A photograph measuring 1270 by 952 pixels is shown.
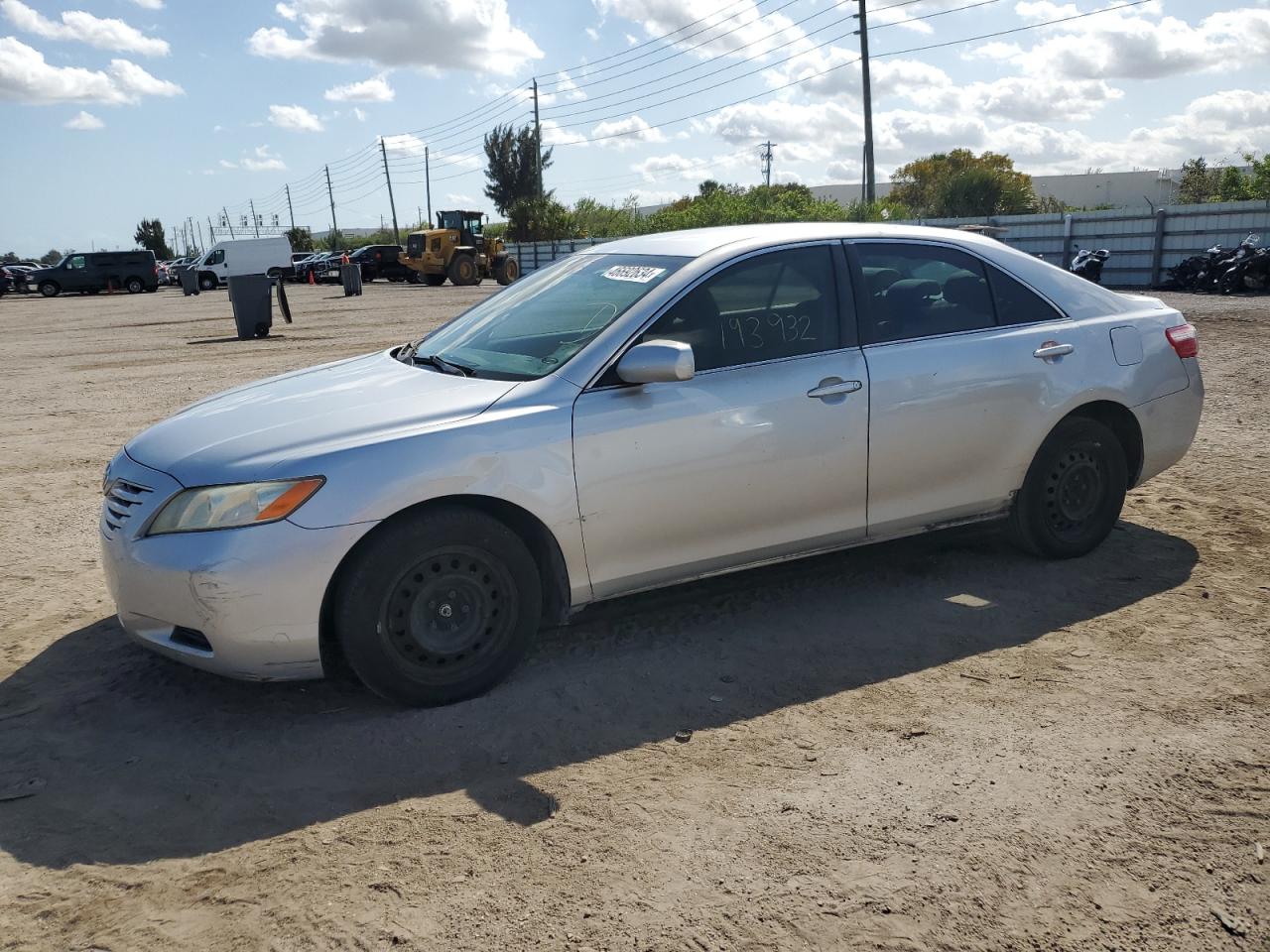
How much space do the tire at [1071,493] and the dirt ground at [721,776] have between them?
163mm

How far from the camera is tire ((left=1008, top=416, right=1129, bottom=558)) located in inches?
198

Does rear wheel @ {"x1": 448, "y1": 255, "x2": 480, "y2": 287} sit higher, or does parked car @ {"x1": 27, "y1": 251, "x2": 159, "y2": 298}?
parked car @ {"x1": 27, "y1": 251, "x2": 159, "y2": 298}

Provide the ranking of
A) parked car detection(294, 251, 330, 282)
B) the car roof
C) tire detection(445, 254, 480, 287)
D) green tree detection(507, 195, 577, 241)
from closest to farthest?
the car roof, tire detection(445, 254, 480, 287), parked car detection(294, 251, 330, 282), green tree detection(507, 195, 577, 241)

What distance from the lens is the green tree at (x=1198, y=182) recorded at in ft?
155

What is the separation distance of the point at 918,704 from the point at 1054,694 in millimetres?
501

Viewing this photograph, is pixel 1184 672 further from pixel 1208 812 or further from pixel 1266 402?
pixel 1266 402

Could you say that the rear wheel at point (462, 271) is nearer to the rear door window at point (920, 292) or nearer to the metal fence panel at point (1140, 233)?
the metal fence panel at point (1140, 233)

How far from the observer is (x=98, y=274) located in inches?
1957

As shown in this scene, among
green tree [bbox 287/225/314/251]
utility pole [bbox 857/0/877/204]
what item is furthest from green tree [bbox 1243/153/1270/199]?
green tree [bbox 287/225/314/251]

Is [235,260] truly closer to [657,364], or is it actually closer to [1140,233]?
[1140,233]

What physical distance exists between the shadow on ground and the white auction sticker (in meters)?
1.44

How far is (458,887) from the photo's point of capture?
2791 mm

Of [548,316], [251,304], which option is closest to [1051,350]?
[548,316]

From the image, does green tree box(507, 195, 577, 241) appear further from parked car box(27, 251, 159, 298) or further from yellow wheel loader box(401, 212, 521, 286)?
parked car box(27, 251, 159, 298)
